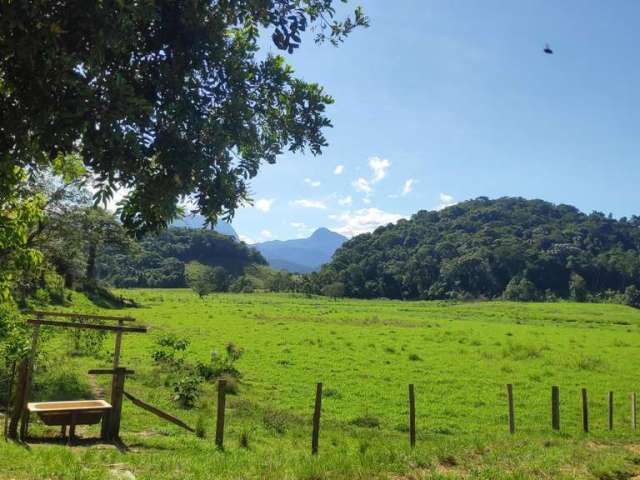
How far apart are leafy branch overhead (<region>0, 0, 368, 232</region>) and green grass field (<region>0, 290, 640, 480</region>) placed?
682 centimetres

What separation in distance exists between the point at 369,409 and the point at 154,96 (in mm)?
18337

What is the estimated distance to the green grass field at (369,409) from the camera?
12141 mm

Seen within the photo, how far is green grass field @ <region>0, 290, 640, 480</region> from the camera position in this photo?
12.1m

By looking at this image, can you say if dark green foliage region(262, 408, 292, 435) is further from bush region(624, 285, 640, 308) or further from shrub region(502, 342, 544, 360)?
bush region(624, 285, 640, 308)

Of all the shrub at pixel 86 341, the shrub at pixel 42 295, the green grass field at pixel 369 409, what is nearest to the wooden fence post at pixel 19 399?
the green grass field at pixel 369 409

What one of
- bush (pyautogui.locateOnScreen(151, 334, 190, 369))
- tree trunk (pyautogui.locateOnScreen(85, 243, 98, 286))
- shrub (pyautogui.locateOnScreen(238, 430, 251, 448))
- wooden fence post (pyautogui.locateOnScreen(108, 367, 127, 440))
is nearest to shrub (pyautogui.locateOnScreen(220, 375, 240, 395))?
bush (pyautogui.locateOnScreen(151, 334, 190, 369))

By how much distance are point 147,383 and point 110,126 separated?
1986 centimetres

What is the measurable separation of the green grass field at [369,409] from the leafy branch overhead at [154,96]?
22.4ft

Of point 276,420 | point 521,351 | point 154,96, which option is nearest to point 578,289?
point 521,351

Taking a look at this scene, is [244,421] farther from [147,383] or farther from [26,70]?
[26,70]

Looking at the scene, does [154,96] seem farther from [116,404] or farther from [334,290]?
[334,290]

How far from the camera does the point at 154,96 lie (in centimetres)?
646

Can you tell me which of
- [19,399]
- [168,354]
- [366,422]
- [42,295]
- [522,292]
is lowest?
[366,422]

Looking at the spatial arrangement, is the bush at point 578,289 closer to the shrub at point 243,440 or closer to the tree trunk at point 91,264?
the tree trunk at point 91,264
